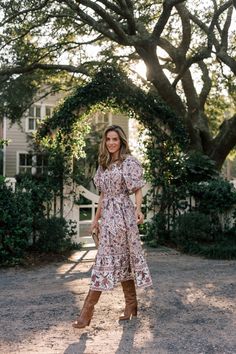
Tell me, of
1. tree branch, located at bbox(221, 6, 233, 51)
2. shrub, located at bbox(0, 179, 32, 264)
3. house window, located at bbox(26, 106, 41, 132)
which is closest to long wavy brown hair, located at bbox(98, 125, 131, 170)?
shrub, located at bbox(0, 179, 32, 264)

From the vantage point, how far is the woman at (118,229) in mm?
4215

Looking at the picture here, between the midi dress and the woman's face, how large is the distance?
0.15 meters

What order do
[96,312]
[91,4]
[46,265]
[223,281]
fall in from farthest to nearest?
[91,4] < [46,265] < [223,281] < [96,312]

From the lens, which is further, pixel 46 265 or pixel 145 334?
pixel 46 265

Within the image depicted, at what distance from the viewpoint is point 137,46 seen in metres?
10.9

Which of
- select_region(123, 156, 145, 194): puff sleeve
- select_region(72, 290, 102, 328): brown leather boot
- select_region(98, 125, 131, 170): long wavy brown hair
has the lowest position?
select_region(72, 290, 102, 328): brown leather boot

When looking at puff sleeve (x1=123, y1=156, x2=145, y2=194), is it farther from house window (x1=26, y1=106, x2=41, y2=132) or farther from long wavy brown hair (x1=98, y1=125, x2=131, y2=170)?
house window (x1=26, y1=106, x2=41, y2=132)

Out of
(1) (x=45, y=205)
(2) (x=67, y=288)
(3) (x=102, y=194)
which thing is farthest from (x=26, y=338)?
(1) (x=45, y=205)

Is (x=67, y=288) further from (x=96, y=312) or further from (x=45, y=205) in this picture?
(x=45, y=205)

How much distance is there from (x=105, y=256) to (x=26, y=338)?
1016 millimetres

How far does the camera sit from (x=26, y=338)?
384 cm

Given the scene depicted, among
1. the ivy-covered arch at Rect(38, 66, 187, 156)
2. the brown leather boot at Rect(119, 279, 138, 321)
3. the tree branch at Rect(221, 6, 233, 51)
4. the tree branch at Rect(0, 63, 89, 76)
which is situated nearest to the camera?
the brown leather boot at Rect(119, 279, 138, 321)

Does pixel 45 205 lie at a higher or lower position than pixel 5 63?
lower

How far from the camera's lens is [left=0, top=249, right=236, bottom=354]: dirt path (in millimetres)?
3641
